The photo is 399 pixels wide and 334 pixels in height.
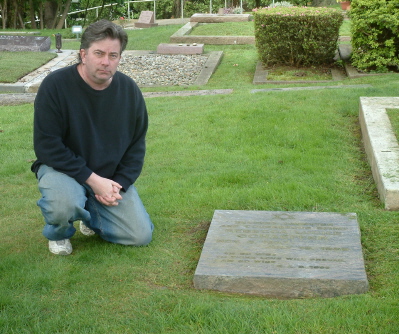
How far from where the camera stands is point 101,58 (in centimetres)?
369

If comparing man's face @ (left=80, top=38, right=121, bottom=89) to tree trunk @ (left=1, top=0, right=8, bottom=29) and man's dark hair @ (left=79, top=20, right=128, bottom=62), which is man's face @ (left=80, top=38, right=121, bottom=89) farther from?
tree trunk @ (left=1, top=0, right=8, bottom=29)

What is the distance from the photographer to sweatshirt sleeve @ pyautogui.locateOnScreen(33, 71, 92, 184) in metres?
3.75

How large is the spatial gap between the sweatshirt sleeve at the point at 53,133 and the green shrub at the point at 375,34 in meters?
8.14

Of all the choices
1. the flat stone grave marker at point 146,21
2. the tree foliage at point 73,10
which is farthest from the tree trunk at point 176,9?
the flat stone grave marker at point 146,21

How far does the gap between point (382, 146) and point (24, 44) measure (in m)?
13.4

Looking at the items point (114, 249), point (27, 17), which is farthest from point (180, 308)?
point (27, 17)

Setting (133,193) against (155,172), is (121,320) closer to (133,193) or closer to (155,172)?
(133,193)

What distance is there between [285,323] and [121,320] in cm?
81

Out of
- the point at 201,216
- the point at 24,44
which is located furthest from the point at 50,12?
the point at 201,216

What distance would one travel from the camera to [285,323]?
2938 millimetres

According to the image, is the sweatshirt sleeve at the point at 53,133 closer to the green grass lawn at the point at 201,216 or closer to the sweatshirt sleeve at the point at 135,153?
the sweatshirt sleeve at the point at 135,153

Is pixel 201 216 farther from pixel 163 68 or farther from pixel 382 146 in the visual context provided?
pixel 163 68

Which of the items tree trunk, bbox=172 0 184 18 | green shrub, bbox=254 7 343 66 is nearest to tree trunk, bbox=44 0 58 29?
tree trunk, bbox=172 0 184 18

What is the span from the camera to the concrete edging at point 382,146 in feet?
14.5
